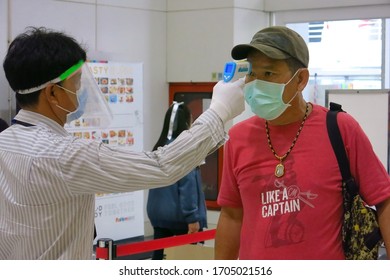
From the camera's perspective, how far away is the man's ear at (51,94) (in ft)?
8.00

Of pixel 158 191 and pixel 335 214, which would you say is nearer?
pixel 335 214

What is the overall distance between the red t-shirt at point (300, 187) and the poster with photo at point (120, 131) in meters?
5.03

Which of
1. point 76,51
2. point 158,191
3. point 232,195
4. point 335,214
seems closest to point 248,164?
point 232,195

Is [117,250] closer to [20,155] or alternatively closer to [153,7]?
[20,155]

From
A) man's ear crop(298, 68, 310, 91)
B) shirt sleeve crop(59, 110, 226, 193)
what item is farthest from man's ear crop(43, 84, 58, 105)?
man's ear crop(298, 68, 310, 91)

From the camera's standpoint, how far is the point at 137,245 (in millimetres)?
4223

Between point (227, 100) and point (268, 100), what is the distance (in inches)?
11.7

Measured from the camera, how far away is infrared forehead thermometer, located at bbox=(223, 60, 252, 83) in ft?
8.51

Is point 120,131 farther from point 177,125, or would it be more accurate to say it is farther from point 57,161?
point 57,161

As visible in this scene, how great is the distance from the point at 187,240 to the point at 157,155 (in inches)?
86.0

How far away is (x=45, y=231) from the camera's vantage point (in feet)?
7.75

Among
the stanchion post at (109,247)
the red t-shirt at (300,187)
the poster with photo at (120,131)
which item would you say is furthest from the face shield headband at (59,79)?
the poster with photo at (120,131)

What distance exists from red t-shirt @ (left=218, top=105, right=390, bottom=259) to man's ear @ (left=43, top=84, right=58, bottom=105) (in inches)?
31.0

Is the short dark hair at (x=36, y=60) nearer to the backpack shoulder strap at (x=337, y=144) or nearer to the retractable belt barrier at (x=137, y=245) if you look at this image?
the backpack shoulder strap at (x=337, y=144)
